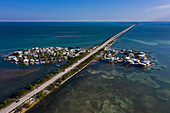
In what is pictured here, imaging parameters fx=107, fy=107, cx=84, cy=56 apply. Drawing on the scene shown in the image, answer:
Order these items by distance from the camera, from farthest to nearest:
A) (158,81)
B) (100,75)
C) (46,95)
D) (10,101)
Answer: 1. (100,75)
2. (158,81)
3. (46,95)
4. (10,101)

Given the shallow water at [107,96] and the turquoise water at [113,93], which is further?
the turquoise water at [113,93]

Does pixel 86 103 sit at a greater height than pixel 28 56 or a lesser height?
lesser

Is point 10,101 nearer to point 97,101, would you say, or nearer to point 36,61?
point 97,101

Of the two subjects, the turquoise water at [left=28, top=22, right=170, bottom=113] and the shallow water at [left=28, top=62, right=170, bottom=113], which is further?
the turquoise water at [left=28, top=22, right=170, bottom=113]

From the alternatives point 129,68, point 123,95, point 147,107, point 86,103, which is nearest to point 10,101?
point 86,103

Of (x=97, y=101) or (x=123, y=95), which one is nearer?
(x=97, y=101)

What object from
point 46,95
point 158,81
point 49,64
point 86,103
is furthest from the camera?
point 49,64

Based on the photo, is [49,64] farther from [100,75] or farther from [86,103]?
[86,103]

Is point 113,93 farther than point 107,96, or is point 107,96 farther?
point 113,93

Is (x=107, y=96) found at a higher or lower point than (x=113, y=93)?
lower
